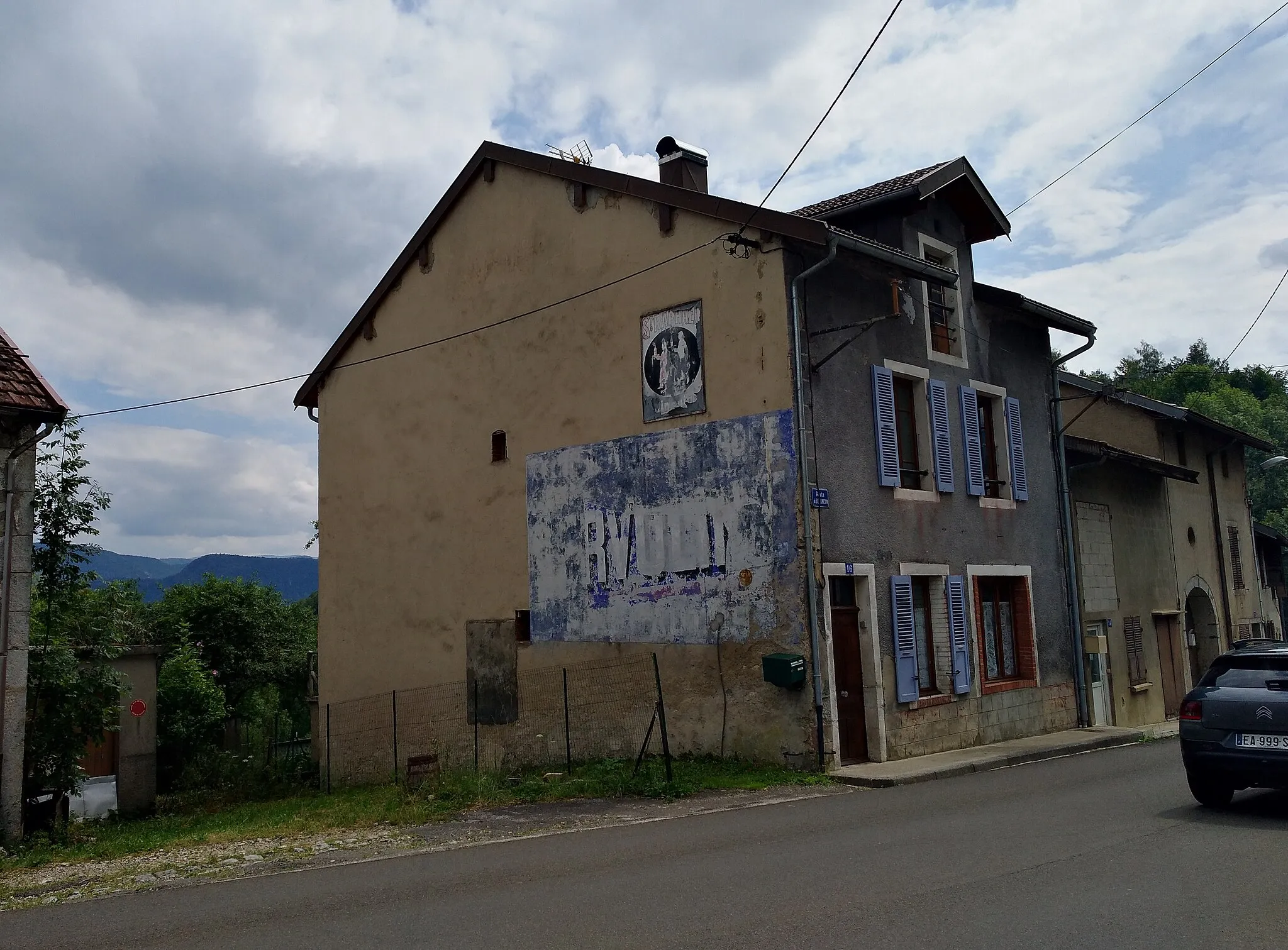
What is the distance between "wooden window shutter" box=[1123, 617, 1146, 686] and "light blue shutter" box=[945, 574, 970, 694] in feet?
21.9

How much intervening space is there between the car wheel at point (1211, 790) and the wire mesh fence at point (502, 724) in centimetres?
541

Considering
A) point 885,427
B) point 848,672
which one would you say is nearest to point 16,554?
point 848,672

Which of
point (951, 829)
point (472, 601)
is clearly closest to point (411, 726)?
point (472, 601)

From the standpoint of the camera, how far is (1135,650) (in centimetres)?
2114

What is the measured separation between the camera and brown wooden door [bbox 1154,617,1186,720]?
22234 millimetres

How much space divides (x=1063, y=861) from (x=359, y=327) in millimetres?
16020

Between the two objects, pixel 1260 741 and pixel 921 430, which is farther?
pixel 921 430

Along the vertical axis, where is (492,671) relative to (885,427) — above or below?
below

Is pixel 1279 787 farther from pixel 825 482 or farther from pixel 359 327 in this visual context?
pixel 359 327

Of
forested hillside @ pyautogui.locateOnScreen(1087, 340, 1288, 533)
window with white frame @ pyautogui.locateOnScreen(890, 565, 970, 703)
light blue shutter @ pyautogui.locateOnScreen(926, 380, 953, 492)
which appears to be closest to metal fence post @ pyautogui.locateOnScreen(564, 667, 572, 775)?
window with white frame @ pyautogui.locateOnScreen(890, 565, 970, 703)

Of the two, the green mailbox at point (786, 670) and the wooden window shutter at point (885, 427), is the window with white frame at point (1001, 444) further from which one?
the green mailbox at point (786, 670)

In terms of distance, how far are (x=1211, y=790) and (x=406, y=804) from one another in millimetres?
7996

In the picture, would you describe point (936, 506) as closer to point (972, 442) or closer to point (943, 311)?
point (972, 442)

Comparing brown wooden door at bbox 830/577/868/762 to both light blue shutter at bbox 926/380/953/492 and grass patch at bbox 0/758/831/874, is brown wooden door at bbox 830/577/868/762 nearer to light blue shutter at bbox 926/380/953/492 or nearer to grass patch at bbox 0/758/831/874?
grass patch at bbox 0/758/831/874
